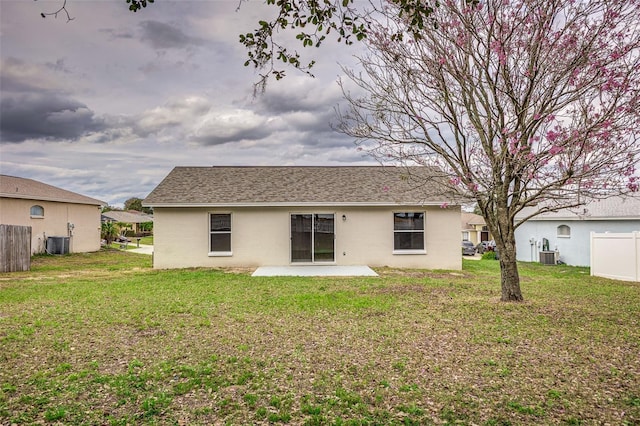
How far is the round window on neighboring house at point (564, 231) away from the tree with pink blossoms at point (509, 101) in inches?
584

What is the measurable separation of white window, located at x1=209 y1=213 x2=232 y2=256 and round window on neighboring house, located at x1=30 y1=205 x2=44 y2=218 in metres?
12.2

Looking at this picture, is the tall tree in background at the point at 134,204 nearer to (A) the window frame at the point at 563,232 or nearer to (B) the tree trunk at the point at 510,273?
(A) the window frame at the point at 563,232

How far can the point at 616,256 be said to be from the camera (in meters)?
13.7

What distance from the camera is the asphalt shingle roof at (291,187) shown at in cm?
1507

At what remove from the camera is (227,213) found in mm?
15242

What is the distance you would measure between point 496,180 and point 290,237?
8.95 meters

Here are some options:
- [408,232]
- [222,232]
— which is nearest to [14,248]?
[222,232]

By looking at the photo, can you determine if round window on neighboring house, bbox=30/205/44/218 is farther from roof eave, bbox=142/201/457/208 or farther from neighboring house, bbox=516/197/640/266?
neighboring house, bbox=516/197/640/266

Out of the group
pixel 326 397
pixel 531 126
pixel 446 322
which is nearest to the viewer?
pixel 326 397

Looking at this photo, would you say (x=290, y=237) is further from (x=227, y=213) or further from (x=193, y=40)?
(x=193, y=40)

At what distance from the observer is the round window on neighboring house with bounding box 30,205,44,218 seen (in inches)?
808

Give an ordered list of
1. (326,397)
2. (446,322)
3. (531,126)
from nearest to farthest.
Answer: (326,397)
(446,322)
(531,126)

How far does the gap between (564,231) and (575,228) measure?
2.48ft

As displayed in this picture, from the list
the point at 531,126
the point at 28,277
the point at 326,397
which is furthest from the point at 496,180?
the point at 28,277
